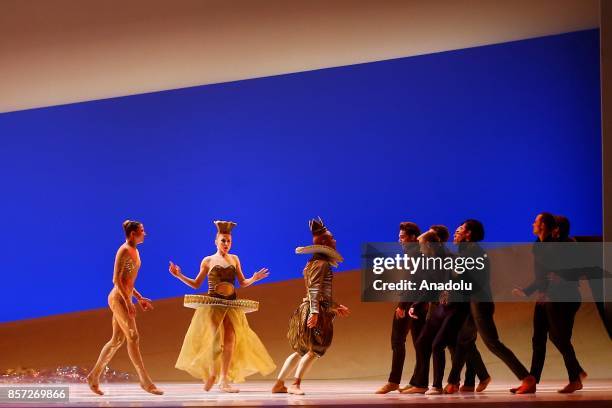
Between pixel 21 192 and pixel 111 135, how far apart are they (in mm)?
1109

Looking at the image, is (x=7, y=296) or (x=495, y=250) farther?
(x=7, y=296)

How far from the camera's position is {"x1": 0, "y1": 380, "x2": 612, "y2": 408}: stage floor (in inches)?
220

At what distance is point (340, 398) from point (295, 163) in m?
3.52

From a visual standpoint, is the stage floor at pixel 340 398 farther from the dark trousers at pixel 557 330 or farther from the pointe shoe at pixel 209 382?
the dark trousers at pixel 557 330

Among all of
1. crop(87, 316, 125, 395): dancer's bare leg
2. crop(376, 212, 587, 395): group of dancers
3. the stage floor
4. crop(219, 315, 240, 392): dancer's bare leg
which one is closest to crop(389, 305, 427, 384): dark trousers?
crop(376, 212, 587, 395): group of dancers

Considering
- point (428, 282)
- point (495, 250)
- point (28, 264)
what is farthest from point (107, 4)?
point (495, 250)

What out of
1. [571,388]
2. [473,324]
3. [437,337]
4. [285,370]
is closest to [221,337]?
[285,370]

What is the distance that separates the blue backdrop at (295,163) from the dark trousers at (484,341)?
2.40 m

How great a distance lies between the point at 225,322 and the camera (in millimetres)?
7082

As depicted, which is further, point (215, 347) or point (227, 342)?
point (227, 342)

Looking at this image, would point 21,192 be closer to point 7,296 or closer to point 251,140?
point 7,296

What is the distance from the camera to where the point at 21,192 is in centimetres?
940

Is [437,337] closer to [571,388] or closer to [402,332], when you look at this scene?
[402,332]

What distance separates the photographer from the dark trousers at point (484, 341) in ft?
20.8
